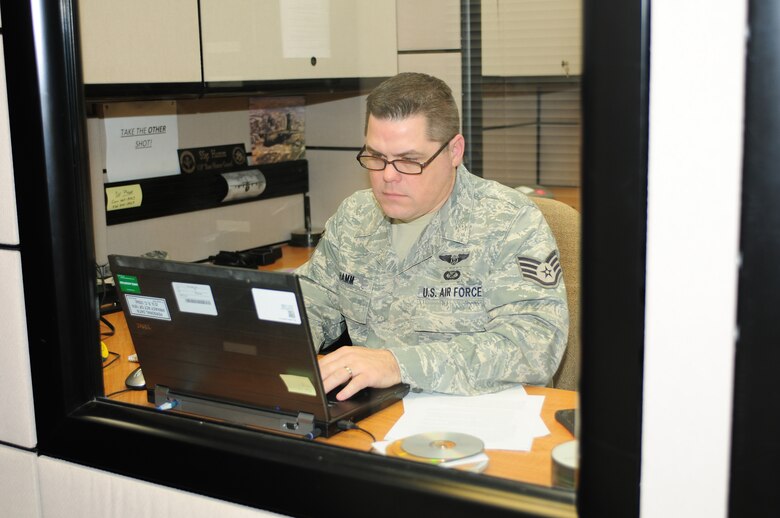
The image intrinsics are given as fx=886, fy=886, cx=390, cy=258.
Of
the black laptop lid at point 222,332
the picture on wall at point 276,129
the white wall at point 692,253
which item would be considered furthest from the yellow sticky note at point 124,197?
the white wall at point 692,253

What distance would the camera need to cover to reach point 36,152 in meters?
1.14

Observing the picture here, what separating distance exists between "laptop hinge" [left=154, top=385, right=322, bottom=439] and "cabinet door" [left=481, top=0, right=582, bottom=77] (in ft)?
5.29

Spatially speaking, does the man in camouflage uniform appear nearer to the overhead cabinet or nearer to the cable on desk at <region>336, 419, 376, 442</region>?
the cable on desk at <region>336, 419, 376, 442</region>

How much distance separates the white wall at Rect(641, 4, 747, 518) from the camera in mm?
710

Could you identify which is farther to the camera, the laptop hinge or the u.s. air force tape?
the u.s. air force tape

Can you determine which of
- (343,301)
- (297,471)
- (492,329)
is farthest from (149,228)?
(297,471)

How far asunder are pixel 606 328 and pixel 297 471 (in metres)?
0.41

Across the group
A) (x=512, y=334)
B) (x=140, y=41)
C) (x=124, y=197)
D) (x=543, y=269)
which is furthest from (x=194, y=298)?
(x=124, y=197)

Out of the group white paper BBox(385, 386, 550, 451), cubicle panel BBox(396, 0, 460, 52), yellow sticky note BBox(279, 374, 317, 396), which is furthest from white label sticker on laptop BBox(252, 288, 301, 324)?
cubicle panel BBox(396, 0, 460, 52)

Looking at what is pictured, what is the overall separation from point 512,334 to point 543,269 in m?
0.16

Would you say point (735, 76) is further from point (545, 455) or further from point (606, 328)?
point (545, 455)

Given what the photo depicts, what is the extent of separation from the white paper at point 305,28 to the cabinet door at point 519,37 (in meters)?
0.49

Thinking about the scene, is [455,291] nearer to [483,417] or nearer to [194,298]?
[483,417]

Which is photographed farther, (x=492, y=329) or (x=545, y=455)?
(x=492, y=329)
